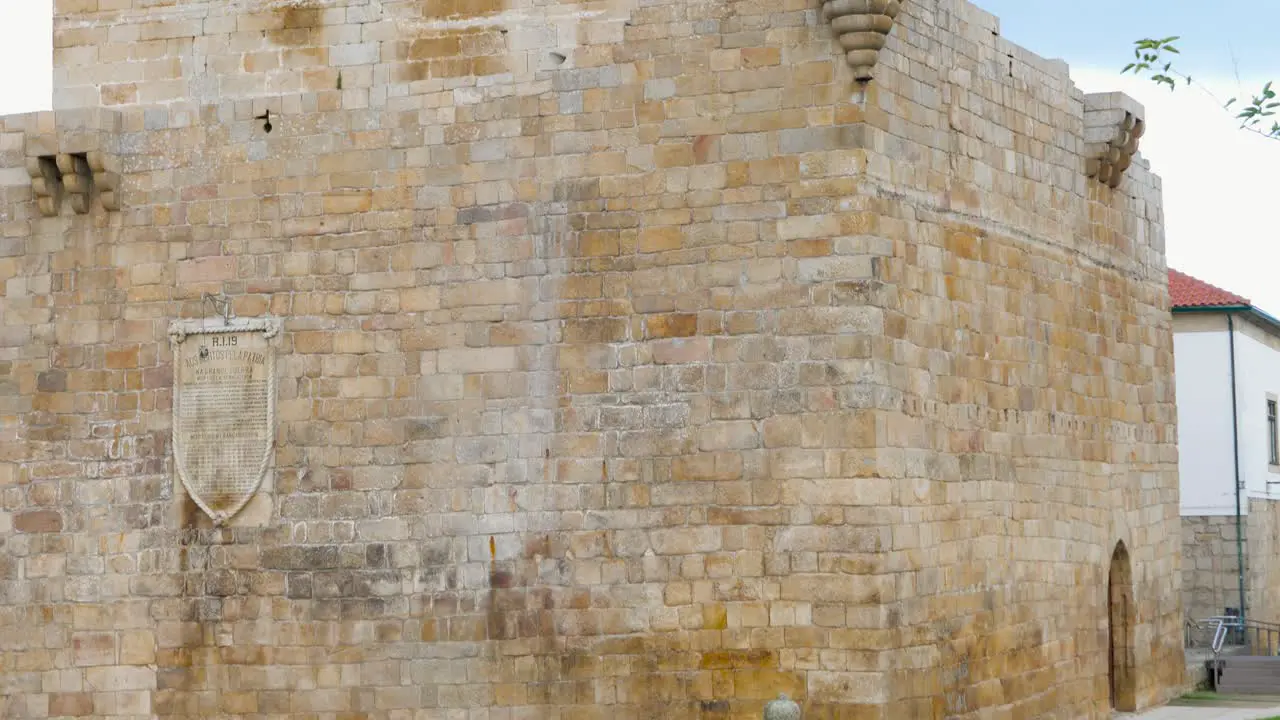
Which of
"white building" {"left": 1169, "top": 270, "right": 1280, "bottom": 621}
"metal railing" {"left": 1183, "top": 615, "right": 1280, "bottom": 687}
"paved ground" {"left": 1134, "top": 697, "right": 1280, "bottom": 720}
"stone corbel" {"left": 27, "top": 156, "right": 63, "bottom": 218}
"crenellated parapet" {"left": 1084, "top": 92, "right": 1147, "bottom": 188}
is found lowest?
"paved ground" {"left": 1134, "top": 697, "right": 1280, "bottom": 720}

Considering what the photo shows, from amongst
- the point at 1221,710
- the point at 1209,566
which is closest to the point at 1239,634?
the point at 1209,566

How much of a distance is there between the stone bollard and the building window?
1612 cm

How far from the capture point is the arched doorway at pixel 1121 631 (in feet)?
56.3

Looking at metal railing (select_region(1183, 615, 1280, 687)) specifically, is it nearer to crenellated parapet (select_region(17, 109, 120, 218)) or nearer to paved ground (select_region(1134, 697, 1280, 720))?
paved ground (select_region(1134, 697, 1280, 720))

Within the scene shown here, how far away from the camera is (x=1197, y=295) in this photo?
25.9 meters

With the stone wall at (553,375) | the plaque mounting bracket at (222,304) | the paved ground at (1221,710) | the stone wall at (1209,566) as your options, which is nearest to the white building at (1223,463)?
the stone wall at (1209,566)

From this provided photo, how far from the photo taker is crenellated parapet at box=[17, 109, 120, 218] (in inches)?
583

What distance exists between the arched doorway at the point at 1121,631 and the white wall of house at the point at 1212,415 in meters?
8.20

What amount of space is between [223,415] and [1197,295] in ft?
50.3

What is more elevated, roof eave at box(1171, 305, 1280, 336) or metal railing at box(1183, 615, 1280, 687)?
roof eave at box(1171, 305, 1280, 336)

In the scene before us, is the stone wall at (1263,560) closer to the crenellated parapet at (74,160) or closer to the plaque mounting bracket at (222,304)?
the plaque mounting bracket at (222,304)

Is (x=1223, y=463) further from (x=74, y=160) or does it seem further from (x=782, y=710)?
(x=74, y=160)

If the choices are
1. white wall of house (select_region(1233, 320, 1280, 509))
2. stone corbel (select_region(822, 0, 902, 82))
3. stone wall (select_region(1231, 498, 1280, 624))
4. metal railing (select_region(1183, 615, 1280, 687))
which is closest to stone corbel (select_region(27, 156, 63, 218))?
stone corbel (select_region(822, 0, 902, 82))

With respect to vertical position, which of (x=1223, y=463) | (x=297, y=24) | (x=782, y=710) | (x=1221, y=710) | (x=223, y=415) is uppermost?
(x=297, y=24)
